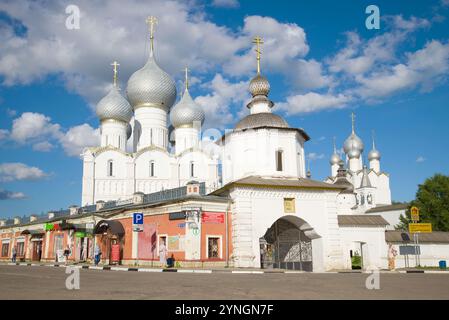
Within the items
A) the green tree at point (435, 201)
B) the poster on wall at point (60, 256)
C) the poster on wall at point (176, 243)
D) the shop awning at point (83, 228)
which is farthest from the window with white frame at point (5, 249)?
the green tree at point (435, 201)

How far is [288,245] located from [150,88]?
27.3 metres

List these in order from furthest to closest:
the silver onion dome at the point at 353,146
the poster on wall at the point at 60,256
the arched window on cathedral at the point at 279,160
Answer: the silver onion dome at the point at 353,146 < the poster on wall at the point at 60,256 < the arched window on cathedral at the point at 279,160

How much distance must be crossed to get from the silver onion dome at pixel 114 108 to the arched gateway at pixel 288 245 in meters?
26.4

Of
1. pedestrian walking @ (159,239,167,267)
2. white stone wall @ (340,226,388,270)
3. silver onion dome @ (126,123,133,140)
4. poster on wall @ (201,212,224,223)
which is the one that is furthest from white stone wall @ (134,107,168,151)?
poster on wall @ (201,212,224,223)

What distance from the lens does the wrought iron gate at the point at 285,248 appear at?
25438 mm

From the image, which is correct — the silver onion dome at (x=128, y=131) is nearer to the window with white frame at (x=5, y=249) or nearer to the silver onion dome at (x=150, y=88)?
the silver onion dome at (x=150, y=88)

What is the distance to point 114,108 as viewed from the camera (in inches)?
1873

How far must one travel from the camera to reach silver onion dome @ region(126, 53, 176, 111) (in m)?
47.9

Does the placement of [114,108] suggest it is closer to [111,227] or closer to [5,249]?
[5,249]

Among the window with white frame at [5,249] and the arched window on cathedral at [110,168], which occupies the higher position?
the arched window on cathedral at [110,168]
